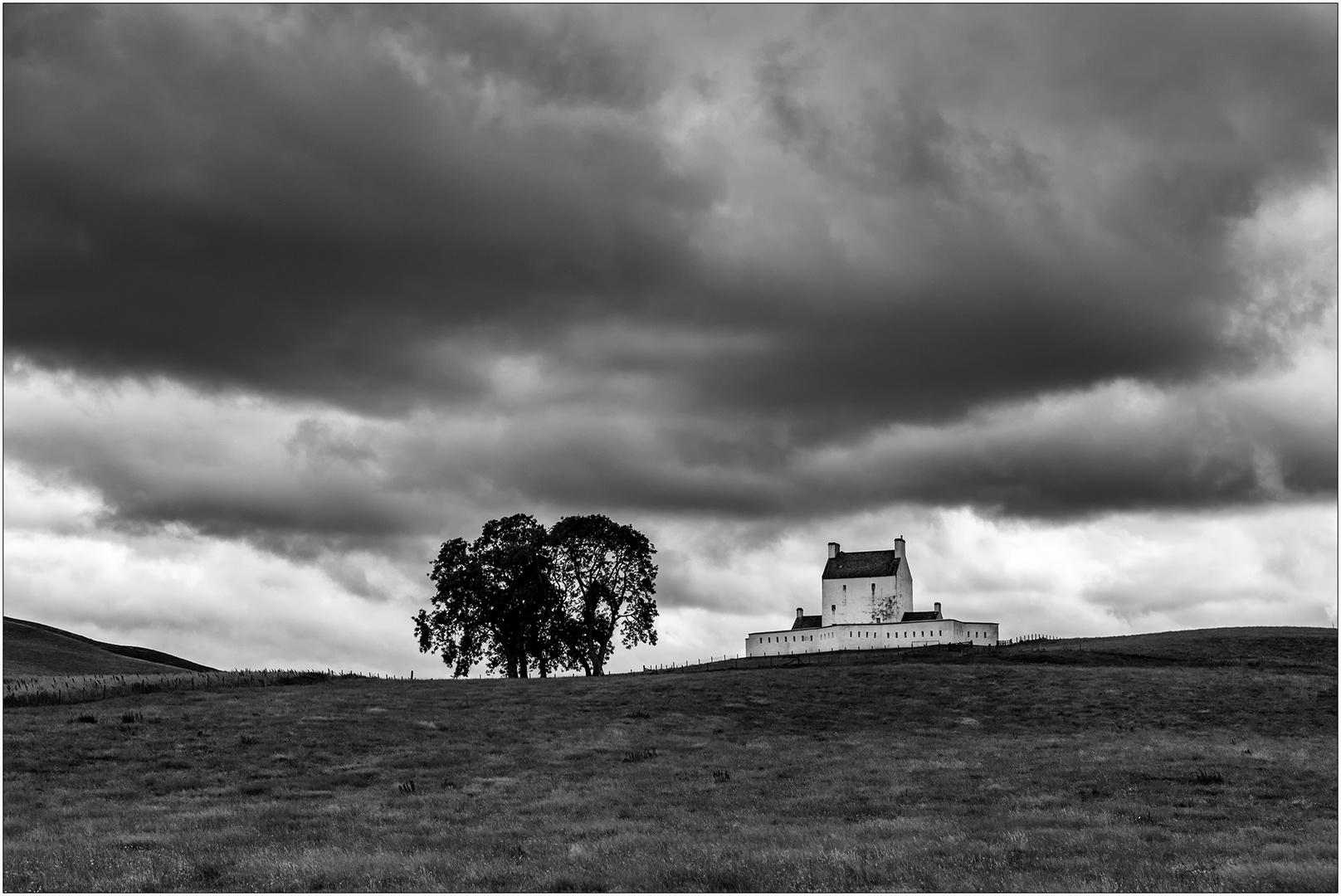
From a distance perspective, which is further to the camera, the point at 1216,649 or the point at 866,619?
the point at 866,619

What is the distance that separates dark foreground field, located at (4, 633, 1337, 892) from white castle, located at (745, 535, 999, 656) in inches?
3465


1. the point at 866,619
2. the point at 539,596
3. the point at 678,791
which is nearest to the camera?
the point at 678,791

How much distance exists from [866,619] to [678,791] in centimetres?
13255

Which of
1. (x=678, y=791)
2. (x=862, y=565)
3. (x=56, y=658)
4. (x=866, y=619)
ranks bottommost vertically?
(x=678, y=791)

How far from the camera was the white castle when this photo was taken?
150 metres

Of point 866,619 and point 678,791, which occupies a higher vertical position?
point 866,619

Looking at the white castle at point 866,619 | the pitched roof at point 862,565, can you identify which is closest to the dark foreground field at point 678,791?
the white castle at point 866,619

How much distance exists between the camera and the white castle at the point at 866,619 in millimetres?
150125

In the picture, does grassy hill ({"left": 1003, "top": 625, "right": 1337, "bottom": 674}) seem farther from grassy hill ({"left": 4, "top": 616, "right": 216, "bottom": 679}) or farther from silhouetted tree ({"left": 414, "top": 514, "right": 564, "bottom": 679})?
grassy hill ({"left": 4, "top": 616, "right": 216, "bottom": 679})

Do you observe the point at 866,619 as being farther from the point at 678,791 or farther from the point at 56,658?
the point at 678,791

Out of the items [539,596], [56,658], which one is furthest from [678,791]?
[56,658]

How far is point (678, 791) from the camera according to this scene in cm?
3109

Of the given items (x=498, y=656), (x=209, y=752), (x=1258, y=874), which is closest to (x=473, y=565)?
(x=498, y=656)

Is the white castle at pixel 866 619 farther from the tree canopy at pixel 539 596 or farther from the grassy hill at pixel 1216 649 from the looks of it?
the tree canopy at pixel 539 596
